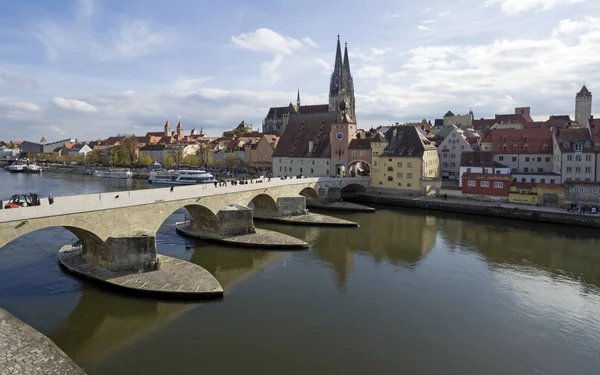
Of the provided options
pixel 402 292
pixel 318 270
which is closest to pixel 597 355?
pixel 402 292

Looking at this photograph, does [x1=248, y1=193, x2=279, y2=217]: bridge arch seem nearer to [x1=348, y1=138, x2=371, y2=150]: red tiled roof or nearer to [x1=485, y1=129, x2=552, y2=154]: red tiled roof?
[x1=348, y1=138, x2=371, y2=150]: red tiled roof

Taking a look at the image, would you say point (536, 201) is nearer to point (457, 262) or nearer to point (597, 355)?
point (457, 262)

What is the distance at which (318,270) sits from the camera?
874 inches

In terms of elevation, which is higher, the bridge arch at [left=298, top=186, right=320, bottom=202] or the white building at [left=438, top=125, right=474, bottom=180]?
the white building at [left=438, top=125, right=474, bottom=180]

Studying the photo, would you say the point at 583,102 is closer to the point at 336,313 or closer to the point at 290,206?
the point at 290,206

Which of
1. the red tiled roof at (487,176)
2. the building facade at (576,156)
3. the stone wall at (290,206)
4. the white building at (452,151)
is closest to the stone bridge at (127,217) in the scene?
the stone wall at (290,206)

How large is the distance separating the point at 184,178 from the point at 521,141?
43.7m

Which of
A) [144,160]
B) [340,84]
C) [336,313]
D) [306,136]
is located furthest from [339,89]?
[336,313]

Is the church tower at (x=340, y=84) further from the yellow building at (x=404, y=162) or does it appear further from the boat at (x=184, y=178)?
the yellow building at (x=404, y=162)

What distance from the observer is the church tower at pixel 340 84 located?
87750 mm

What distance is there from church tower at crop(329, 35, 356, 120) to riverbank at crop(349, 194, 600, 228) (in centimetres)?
4457

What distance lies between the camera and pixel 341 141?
2041 inches

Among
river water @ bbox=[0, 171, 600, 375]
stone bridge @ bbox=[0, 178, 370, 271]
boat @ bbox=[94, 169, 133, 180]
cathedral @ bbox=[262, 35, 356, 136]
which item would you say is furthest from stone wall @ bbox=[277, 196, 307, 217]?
cathedral @ bbox=[262, 35, 356, 136]

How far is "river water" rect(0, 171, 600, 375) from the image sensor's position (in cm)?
1334
